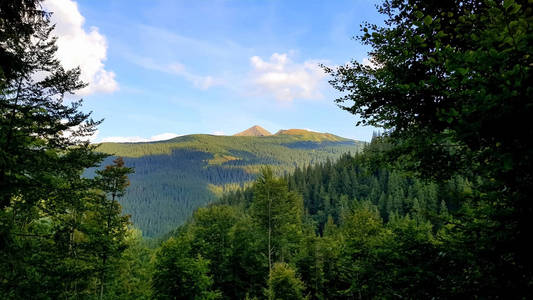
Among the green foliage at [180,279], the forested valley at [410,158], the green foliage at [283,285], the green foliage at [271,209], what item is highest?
the forested valley at [410,158]

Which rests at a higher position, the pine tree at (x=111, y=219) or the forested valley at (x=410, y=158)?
the forested valley at (x=410, y=158)

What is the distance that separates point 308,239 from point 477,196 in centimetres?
2975

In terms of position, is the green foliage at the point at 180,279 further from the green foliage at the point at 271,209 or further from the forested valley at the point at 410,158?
the green foliage at the point at 271,209

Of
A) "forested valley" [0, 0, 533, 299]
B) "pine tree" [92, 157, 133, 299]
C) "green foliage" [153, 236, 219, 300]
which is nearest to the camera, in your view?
"forested valley" [0, 0, 533, 299]

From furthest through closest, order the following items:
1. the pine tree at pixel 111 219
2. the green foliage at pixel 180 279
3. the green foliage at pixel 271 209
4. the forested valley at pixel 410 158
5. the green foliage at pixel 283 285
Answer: the green foliage at pixel 271 209
the green foliage at pixel 283 285
the green foliage at pixel 180 279
the pine tree at pixel 111 219
the forested valley at pixel 410 158

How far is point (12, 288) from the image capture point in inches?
347

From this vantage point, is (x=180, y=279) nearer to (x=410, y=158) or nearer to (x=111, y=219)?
(x=111, y=219)

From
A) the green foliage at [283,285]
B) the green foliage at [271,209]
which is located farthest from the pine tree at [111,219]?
the green foliage at [271,209]

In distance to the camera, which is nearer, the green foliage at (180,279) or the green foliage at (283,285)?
the green foliage at (180,279)

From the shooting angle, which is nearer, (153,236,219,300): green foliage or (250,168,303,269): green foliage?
A: (153,236,219,300): green foliage

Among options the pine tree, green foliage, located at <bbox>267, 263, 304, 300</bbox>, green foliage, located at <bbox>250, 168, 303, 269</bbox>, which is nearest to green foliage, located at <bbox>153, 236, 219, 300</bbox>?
the pine tree

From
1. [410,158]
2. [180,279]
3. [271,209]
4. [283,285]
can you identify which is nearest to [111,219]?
[180,279]

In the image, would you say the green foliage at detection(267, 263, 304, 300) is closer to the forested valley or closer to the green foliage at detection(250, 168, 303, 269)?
the forested valley

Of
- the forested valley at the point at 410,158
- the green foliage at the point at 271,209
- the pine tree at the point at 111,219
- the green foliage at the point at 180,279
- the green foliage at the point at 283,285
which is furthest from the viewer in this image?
the green foliage at the point at 271,209
